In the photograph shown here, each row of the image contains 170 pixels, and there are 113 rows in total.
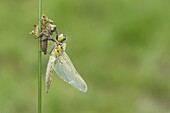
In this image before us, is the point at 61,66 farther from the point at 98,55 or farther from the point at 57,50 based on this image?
the point at 98,55

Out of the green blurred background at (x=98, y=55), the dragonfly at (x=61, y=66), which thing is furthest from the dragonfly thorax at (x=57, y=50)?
the green blurred background at (x=98, y=55)

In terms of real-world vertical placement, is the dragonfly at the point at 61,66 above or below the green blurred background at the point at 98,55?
above

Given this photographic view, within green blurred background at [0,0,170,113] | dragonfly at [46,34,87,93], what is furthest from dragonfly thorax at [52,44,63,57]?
green blurred background at [0,0,170,113]

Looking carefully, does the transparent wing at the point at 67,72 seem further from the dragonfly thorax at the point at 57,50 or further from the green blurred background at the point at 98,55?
the green blurred background at the point at 98,55

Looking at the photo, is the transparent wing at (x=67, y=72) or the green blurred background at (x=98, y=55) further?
the green blurred background at (x=98, y=55)

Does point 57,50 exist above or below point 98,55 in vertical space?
above

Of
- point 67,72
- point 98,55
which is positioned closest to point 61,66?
point 67,72

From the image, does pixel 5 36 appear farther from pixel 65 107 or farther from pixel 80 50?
pixel 65 107
